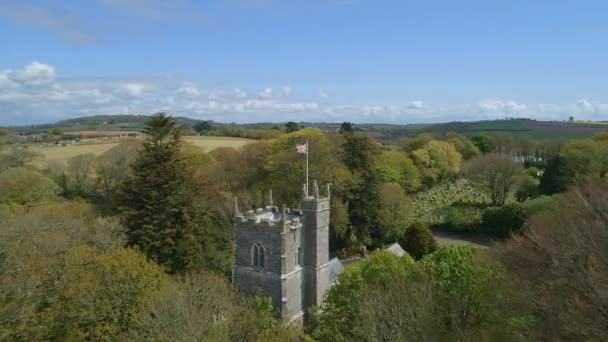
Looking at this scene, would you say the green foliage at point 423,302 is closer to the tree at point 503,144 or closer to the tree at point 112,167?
the tree at point 112,167

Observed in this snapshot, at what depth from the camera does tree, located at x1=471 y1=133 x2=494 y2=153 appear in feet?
292

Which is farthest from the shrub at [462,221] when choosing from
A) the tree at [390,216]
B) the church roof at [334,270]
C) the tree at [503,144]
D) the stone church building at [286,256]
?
the tree at [503,144]

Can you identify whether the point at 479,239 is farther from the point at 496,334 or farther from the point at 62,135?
the point at 62,135

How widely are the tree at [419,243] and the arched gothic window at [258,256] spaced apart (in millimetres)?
19227

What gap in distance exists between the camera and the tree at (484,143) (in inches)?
3504

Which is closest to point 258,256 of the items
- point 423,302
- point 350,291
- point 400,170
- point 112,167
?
point 350,291

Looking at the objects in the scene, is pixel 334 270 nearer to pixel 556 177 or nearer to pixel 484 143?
pixel 556 177

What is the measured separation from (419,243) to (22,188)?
106 ft

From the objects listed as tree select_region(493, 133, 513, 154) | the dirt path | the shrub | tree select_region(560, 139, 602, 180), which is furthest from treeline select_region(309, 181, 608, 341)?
tree select_region(493, 133, 513, 154)

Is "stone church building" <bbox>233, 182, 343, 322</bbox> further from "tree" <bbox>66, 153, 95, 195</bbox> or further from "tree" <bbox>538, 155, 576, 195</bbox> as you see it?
"tree" <bbox>538, 155, 576, 195</bbox>

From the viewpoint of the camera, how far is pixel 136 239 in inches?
1045

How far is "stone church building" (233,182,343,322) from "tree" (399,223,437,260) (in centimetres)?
1611

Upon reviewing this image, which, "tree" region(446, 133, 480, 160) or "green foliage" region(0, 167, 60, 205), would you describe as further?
"tree" region(446, 133, 480, 160)

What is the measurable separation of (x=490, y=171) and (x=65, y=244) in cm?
4775
